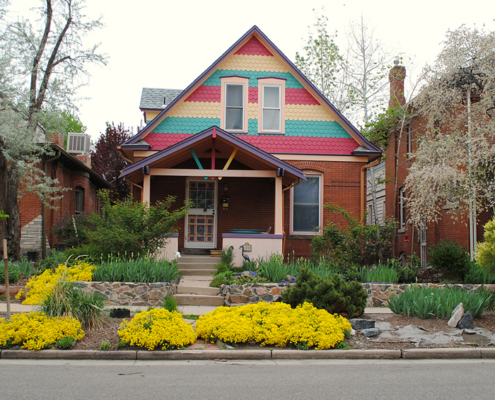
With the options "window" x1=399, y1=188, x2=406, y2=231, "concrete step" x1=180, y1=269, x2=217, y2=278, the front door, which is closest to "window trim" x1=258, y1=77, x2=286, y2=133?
the front door

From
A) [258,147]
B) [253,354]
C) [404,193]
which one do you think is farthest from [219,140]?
[404,193]

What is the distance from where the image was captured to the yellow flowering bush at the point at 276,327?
7.48 meters

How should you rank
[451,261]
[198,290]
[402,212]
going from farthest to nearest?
[402,212] → [451,261] → [198,290]

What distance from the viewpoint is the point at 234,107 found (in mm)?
16656

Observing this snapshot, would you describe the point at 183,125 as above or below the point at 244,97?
below

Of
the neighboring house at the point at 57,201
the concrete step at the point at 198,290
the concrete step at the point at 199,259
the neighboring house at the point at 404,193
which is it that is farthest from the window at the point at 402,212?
the neighboring house at the point at 57,201

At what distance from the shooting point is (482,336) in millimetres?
8031

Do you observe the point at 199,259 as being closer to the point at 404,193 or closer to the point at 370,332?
the point at 370,332

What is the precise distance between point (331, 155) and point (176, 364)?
11013 mm

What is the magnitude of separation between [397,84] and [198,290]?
Answer: 1610 cm

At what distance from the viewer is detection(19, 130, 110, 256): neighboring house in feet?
61.8
